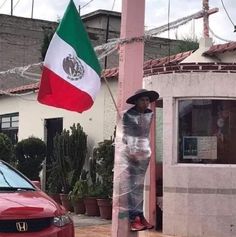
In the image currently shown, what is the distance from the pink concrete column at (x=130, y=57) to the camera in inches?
296

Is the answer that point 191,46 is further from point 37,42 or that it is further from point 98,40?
point 37,42

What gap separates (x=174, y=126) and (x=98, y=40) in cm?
1900

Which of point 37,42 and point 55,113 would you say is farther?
point 37,42

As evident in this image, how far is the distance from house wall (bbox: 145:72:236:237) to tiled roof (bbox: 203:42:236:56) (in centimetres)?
193

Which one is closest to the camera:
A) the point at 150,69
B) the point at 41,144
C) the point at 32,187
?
the point at 32,187

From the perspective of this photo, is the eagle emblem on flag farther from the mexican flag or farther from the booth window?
the booth window

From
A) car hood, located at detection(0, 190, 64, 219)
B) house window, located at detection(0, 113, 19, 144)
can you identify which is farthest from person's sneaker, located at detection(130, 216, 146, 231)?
house window, located at detection(0, 113, 19, 144)

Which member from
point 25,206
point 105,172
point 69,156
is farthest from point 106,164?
point 25,206

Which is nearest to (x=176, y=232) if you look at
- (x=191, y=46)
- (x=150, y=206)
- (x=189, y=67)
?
(x=150, y=206)

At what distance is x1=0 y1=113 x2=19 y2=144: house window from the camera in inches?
736

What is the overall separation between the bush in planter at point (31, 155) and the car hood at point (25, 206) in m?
8.23

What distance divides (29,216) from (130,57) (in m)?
2.37

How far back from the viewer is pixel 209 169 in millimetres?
9938

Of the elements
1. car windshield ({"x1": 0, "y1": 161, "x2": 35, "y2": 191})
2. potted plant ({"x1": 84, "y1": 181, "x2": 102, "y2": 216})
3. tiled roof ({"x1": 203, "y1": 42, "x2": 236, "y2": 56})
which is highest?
tiled roof ({"x1": 203, "y1": 42, "x2": 236, "y2": 56})
